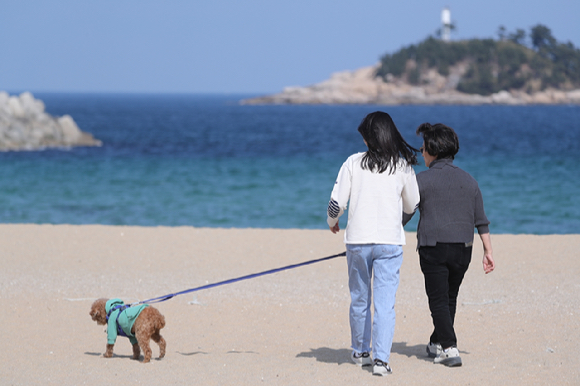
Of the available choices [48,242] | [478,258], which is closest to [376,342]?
[478,258]

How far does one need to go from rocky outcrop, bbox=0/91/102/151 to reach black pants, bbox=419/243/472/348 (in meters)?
33.4

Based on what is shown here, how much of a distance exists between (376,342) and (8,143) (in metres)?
34.4

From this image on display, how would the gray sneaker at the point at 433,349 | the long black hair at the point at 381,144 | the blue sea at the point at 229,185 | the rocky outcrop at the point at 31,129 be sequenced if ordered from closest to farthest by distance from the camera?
the long black hair at the point at 381,144
the gray sneaker at the point at 433,349
the blue sea at the point at 229,185
the rocky outcrop at the point at 31,129

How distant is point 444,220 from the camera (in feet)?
14.5

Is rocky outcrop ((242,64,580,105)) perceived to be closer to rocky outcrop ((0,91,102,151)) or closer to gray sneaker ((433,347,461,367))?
rocky outcrop ((0,91,102,151))

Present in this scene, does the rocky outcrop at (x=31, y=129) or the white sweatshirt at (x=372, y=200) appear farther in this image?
the rocky outcrop at (x=31, y=129)

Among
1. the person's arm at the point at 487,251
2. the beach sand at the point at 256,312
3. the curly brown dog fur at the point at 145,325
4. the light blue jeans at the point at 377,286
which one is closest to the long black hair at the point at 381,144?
the light blue jeans at the point at 377,286

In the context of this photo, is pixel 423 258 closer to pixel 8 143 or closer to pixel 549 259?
pixel 549 259

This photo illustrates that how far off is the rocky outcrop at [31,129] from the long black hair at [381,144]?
3341 cm

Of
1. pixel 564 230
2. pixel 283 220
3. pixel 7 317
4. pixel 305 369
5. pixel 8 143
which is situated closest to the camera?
pixel 305 369

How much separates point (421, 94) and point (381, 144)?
130954mm

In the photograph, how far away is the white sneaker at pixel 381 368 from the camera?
14.5ft

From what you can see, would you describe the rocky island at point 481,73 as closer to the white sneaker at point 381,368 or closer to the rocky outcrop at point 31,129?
the rocky outcrop at point 31,129

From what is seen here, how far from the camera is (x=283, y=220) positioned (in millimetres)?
17109
